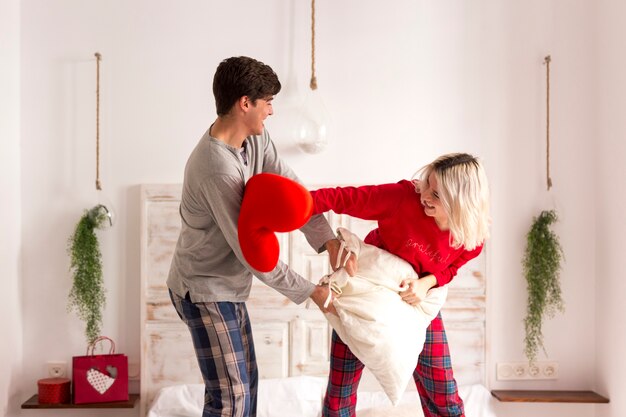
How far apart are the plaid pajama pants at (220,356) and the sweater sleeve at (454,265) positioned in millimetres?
644

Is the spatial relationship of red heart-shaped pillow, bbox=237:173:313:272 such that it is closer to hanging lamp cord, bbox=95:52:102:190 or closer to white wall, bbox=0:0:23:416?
hanging lamp cord, bbox=95:52:102:190

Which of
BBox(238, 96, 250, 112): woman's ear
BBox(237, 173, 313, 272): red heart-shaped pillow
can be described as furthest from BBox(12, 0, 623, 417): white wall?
BBox(237, 173, 313, 272): red heart-shaped pillow

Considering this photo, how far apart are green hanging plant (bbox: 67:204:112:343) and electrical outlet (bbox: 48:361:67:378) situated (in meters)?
0.19

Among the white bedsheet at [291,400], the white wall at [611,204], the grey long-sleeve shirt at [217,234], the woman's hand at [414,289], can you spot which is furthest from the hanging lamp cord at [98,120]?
the white wall at [611,204]

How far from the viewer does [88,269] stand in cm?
289

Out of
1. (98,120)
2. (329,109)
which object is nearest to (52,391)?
(98,120)

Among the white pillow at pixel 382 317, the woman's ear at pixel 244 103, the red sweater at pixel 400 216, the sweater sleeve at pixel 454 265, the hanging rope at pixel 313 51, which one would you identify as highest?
the hanging rope at pixel 313 51

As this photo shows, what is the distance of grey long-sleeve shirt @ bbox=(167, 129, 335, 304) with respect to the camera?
5.88 ft

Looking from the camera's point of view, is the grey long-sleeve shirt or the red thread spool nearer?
the grey long-sleeve shirt

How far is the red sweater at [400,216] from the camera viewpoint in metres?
1.97

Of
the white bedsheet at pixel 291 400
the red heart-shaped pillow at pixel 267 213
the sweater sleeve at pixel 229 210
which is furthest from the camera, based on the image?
the white bedsheet at pixel 291 400

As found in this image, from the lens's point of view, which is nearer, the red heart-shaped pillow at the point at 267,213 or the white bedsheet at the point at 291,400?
the red heart-shaped pillow at the point at 267,213

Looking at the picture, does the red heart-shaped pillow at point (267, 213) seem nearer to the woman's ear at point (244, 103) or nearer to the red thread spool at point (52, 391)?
the woman's ear at point (244, 103)

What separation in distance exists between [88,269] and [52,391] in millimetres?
546
